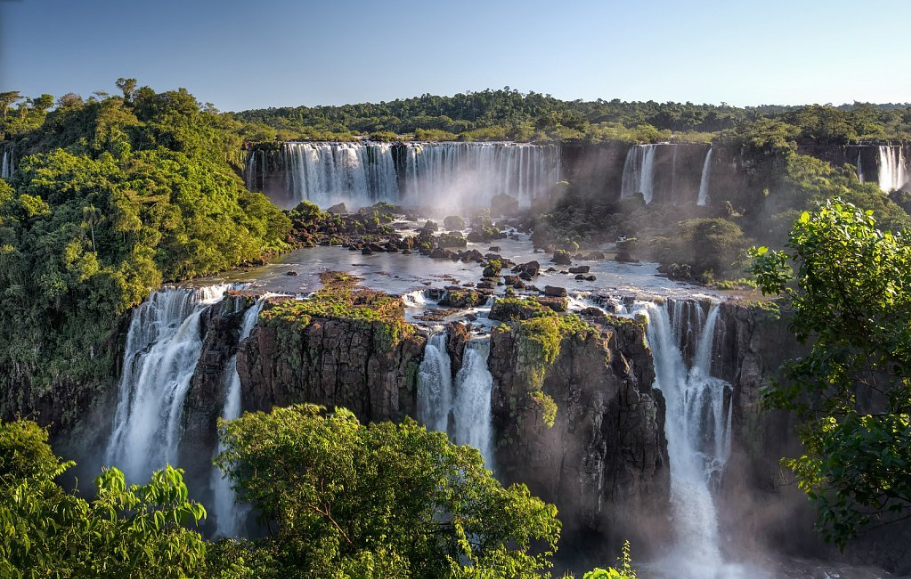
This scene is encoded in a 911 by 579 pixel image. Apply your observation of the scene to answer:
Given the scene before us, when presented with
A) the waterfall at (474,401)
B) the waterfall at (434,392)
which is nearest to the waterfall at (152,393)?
the waterfall at (434,392)

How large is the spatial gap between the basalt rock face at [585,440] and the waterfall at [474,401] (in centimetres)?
31

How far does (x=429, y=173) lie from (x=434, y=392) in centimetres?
2848

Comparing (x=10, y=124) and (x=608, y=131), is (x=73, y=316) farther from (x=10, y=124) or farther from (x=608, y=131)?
(x=608, y=131)

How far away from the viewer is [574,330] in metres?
19.9

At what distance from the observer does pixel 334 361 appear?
66.3ft

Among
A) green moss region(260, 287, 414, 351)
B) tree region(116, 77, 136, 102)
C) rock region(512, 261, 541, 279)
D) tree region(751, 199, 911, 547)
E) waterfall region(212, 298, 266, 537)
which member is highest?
tree region(116, 77, 136, 102)

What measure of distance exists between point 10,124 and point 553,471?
1760 inches

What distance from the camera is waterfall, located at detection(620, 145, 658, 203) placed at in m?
40.4

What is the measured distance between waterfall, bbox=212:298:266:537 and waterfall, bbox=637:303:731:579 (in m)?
12.8

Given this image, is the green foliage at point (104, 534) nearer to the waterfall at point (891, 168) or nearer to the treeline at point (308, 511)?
the treeline at point (308, 511)

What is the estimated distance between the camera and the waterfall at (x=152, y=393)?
22.1m

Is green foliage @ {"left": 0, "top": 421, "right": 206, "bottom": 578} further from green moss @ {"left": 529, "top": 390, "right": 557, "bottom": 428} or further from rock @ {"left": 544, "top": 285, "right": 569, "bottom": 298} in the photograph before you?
rock @ {"left": 544, "top": 285, "right": 569, "bottom": 298}

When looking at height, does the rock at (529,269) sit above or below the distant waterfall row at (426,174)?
below

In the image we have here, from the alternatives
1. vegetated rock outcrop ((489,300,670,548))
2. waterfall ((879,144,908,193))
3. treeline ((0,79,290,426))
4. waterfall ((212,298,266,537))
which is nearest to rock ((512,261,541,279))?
vegetated rock outcrop ((489,300,670,548))
